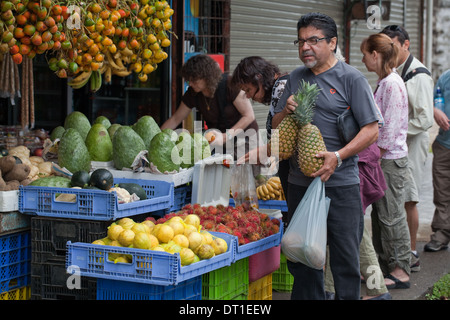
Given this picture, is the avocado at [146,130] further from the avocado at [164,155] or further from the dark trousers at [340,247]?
the dark trousers at [340,247]

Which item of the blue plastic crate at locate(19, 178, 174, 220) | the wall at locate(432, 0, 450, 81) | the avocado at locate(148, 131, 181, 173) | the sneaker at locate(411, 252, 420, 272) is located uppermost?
the wall at locate(432, 0, 450, 81)

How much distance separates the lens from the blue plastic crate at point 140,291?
3.81 metres

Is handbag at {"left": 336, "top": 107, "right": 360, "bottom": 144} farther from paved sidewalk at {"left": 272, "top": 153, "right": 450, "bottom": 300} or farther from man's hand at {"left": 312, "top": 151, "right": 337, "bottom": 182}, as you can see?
paved sidewalk at {"left": 272, "top": 153, "right": 450, "bottom": 300}

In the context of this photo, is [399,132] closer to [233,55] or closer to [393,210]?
[393,210]

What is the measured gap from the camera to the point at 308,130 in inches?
160

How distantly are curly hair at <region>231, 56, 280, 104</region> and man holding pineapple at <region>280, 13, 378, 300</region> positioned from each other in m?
0.49

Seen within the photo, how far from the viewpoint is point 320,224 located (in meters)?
4.05

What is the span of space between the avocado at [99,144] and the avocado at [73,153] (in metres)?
0.24

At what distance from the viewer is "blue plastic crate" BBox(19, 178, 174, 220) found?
13.8ft

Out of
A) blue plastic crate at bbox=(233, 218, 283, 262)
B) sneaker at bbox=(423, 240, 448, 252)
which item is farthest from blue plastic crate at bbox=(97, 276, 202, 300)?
sneaker at bbox=(423, 240, 448, 252)

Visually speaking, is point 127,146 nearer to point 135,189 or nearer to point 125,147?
point 125,147

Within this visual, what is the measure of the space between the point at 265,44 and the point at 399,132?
4784mm

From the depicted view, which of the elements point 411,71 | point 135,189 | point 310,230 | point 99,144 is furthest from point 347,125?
point 411,71

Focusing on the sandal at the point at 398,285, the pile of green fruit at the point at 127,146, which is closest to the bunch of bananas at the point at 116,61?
the pile of green fruit at the point at 127,146
